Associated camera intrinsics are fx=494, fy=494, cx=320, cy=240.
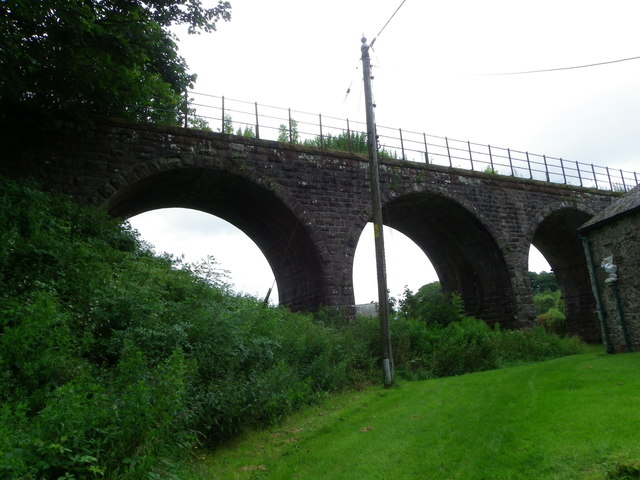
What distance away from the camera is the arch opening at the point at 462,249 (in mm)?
18953

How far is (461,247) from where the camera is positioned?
2059cm

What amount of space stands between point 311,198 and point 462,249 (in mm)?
8019

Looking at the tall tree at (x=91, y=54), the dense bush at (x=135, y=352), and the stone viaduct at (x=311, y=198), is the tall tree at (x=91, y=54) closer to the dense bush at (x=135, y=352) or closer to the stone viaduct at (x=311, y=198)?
the stone viaduct at (x=311, y=198)

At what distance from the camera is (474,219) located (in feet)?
62.6

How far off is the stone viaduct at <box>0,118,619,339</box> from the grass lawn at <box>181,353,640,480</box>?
6822 millimetres

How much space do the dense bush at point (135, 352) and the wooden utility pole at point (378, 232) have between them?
73 cm

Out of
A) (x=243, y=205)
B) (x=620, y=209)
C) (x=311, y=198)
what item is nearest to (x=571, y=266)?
(x=620, y=209)

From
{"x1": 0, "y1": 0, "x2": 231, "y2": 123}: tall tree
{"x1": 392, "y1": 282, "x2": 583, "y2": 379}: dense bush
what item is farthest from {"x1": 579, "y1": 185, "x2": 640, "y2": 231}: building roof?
{"x1": 0, "y1": 0, "x2": 231, "y2": 123}: tall tree

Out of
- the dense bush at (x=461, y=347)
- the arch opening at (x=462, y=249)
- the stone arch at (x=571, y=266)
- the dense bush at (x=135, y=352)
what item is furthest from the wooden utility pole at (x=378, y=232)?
the stone arch at (x=571, y=266)

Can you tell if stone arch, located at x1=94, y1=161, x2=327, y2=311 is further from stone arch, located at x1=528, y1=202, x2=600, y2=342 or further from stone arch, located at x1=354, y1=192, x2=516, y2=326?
stone arch, located at x1=528, y1=202, x2=600, y2=342

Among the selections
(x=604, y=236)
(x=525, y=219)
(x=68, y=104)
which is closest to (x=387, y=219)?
(x=525, y=219)

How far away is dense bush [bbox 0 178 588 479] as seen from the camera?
15.7 ft

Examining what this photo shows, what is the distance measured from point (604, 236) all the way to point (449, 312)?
6.25 metres

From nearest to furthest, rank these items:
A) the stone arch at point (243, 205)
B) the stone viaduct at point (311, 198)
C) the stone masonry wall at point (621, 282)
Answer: the stone masonry wall at point (621, 282) < the stone viaduct at point (311, 198) < the stone arch at point (243, 205)
